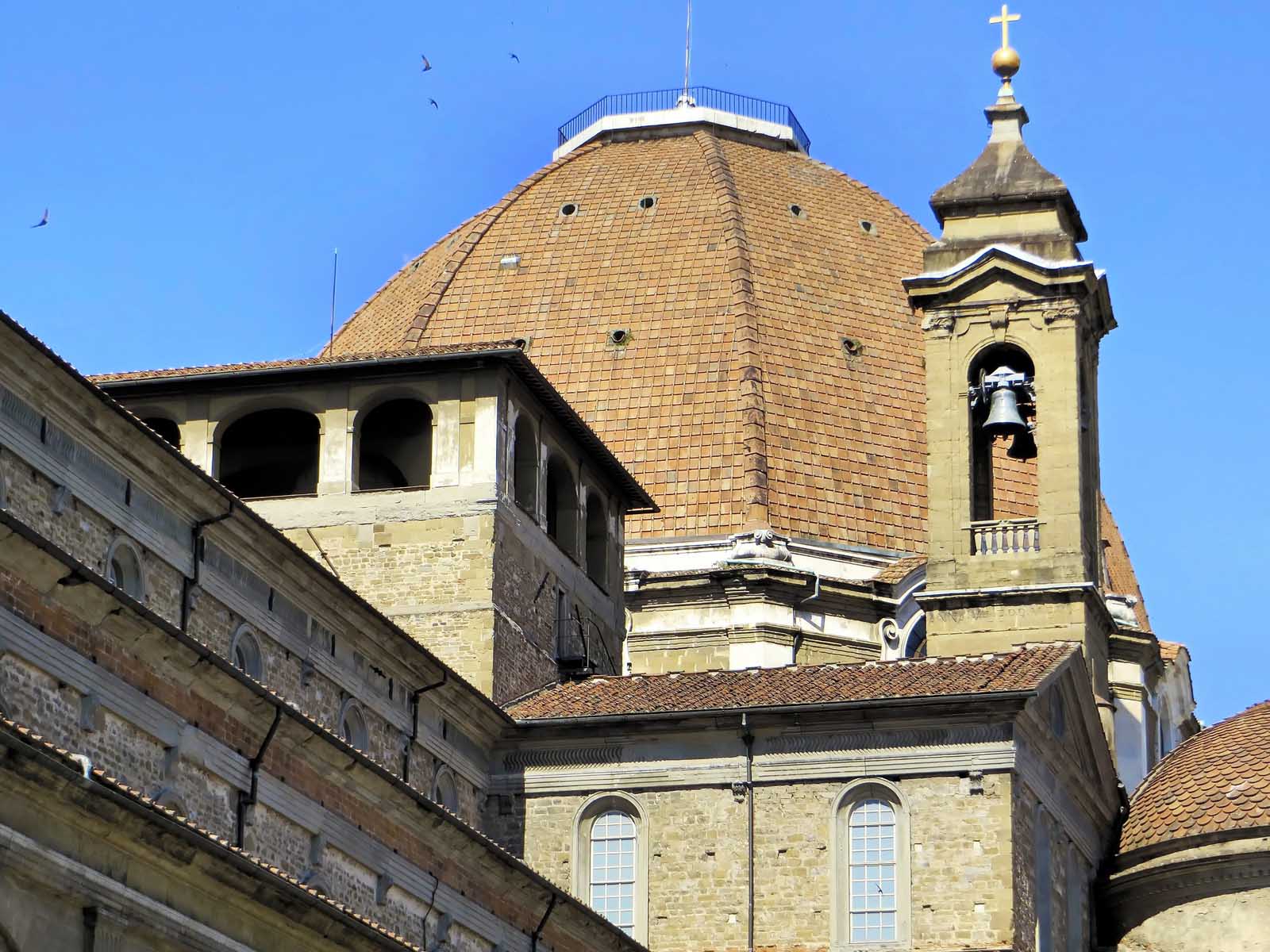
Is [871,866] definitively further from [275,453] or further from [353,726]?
[275,453]

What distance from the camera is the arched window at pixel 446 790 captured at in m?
Answer: 40.4

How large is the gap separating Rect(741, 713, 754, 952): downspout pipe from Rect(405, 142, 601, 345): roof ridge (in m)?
24.2

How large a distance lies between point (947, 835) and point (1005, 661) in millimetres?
3446

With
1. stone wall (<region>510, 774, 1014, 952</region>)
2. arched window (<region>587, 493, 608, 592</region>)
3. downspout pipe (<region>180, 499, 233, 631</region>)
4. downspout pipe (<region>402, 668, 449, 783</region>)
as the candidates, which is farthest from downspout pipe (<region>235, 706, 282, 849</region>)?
arched window (<region>587, 493, 608, 592</region>)

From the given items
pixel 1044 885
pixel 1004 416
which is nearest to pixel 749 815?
pixel 1044 885

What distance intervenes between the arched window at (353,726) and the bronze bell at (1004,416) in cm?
1378

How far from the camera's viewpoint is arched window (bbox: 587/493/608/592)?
158ft

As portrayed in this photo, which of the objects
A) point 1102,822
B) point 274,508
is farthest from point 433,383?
point 1102,822

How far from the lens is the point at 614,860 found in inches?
1623

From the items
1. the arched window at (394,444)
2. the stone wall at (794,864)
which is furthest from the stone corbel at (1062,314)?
the stone wall at (794,864)

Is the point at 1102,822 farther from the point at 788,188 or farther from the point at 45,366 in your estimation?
the point at 788,188

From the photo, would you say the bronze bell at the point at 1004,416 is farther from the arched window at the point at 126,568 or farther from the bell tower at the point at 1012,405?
the arched window at the point at 126,568

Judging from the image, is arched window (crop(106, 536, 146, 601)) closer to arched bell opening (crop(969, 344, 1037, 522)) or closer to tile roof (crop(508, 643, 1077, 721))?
tile roof (crop(508, 643, 1077, 721))

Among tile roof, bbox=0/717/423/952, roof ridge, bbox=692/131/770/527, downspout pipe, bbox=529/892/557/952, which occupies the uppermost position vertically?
roof ridge, bbox=692/131/770/527
